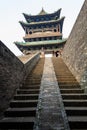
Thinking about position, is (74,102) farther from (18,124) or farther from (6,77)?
(6,77)

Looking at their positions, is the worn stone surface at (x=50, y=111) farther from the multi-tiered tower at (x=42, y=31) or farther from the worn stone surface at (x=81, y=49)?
the multi-tiered tower at (x=42, y=31)

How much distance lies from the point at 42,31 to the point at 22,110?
2785 cm

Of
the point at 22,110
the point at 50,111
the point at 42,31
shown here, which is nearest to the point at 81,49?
the point at 50,111

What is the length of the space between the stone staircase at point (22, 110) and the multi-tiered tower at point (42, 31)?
871 inches

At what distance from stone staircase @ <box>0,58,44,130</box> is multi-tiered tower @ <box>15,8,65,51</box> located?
2214cm

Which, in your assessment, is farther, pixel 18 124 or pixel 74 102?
pixel 74 102

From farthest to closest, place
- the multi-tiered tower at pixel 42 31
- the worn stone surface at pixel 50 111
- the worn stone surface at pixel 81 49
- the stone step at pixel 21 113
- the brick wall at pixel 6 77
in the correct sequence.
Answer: the multi-tiered tower at pixel 42 31 → the worn stone surface at pixel 81 49 → the brick wall at pixel 6 77 → the stone step at pixel 21 113 → the worn stone surface at pixel 50 111

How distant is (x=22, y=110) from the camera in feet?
15.6

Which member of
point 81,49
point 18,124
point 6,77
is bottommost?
point 18,124

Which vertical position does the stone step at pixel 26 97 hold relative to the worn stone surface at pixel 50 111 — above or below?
above

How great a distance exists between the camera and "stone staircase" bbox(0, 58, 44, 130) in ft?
13.6

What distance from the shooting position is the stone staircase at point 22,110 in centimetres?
413

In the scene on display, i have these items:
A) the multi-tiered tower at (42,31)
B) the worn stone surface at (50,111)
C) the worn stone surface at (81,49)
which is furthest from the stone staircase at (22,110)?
the multi-tiered tower at (42,31)

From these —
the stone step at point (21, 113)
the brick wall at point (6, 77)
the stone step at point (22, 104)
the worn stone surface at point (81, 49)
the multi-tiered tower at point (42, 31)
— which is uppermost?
the multi-tiered tower at point (42, 31)
